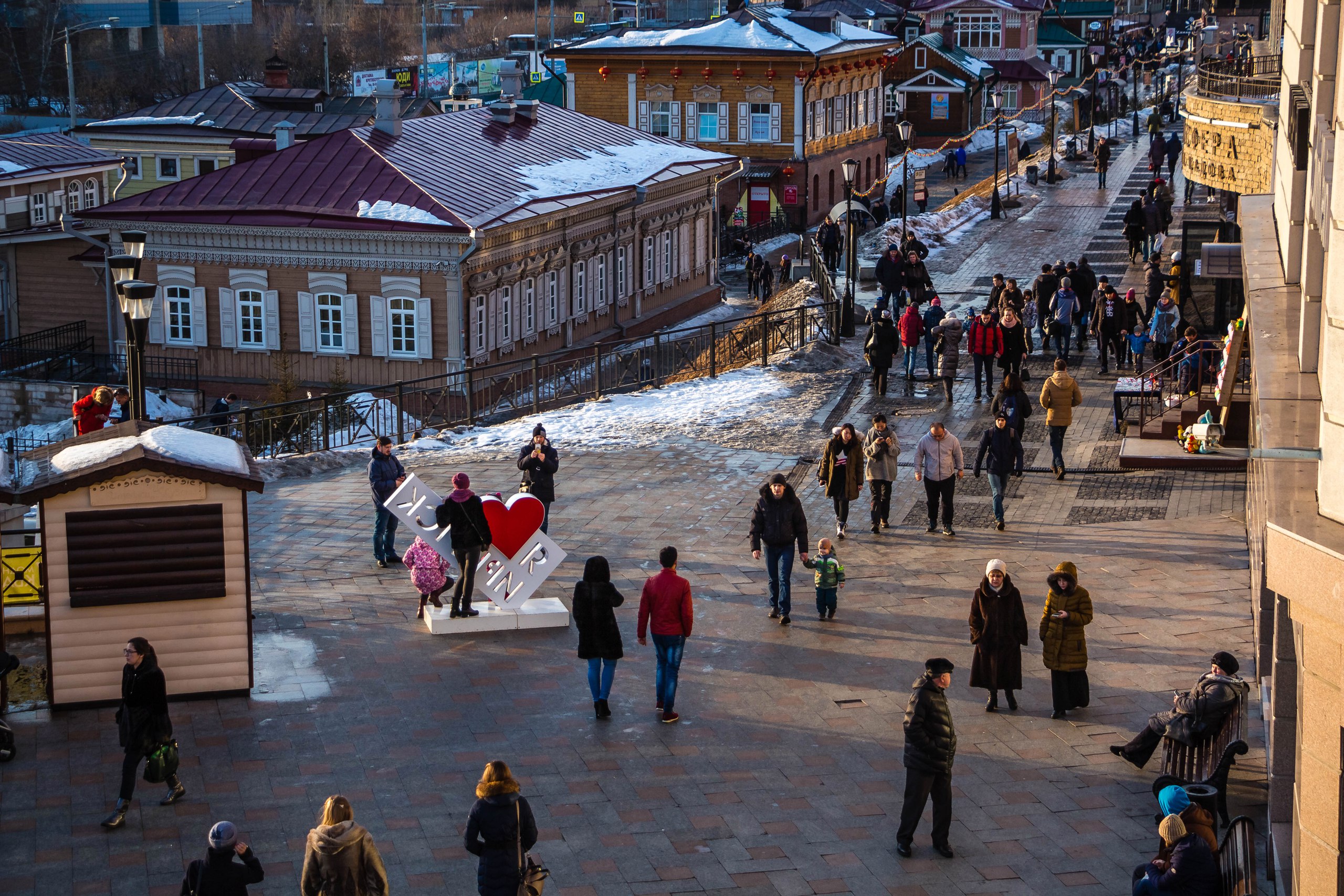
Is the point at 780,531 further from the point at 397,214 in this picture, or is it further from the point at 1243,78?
the point at 397,214

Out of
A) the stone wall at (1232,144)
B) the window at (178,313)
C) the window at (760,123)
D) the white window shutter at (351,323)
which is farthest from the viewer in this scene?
the window at (760,123)

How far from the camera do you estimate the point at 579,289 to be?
1416 inches

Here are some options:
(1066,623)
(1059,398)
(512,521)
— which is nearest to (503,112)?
(1059,398)

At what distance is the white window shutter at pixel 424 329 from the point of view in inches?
1238

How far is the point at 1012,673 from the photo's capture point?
1352 centimetres

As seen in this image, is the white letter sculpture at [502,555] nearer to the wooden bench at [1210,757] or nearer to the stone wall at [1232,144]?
the wooden bench at [1210,757]

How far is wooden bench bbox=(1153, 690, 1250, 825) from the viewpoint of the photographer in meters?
11.6

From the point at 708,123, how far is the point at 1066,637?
153ft

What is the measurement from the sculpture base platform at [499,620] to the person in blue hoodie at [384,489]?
6.17ft

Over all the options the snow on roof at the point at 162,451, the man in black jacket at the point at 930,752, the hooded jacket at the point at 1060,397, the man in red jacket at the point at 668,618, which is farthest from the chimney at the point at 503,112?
the man in black jacket at the point at 930,752

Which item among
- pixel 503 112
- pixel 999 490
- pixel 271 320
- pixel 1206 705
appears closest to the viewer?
pixel 1206 705

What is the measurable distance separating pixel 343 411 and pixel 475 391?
16.8 feet

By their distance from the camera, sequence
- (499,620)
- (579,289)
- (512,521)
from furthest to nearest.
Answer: (579,289) → (499,620) → (512,521)

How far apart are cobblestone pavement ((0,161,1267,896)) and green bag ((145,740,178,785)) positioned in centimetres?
33
